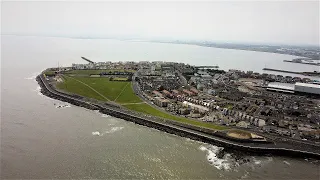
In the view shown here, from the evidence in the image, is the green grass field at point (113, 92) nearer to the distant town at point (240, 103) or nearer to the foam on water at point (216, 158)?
the distant town at point (240, 103)

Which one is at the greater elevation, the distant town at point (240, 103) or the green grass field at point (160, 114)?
the distant town at point (240, 103)

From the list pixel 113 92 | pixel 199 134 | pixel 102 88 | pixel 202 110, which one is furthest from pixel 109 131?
pixel 102 88

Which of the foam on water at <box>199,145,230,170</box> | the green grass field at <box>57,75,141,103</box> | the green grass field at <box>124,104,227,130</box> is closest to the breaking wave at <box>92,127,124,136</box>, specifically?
the green grass field at <box>124,104,227,130</box>

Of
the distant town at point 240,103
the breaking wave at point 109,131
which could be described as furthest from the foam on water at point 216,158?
the breaking wave at point 109,131

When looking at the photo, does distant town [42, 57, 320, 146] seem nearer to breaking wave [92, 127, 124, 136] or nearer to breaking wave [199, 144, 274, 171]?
breaking wave [199, 144, 274, 171]

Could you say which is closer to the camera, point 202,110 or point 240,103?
point 202,110

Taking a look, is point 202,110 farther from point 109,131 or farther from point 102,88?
point 102,88

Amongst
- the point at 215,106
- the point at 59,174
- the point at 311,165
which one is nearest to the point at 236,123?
the point at 215,106

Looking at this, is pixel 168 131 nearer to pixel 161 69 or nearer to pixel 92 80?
pixel 92 80
